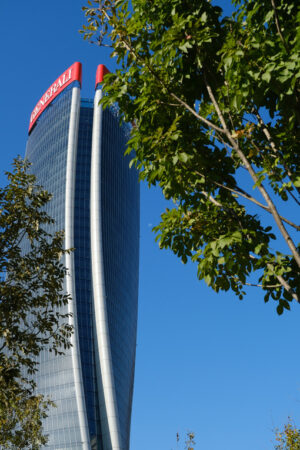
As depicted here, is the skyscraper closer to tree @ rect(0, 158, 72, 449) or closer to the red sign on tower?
the red sign on tower

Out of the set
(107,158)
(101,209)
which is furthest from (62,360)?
(107,158)

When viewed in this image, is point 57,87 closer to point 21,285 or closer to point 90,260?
point 90,260

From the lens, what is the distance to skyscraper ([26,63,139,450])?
9675 centimetres

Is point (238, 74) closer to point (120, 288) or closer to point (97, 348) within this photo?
point (97, 348)

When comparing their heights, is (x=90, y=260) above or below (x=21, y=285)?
above

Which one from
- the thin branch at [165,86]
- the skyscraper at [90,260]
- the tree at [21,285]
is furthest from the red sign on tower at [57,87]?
the thin branch at [165,86]

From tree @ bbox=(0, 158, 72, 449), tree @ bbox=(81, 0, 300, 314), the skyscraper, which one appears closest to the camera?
tree @ bbox=(81, 0, 300, 314)


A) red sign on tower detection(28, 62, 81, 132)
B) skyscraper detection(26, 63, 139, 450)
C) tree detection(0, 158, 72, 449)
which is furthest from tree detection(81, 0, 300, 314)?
red sign on tower detection(28, 62, 81, 132)

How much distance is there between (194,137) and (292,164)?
6.43ft

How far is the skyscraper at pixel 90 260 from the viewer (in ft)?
317

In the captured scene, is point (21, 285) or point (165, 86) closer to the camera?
point (165, 86)

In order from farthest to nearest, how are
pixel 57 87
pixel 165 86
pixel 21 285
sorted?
pixel 57 87 < pixel 21 285 < pixel 165 86

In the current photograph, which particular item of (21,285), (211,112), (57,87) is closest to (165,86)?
(211,112)

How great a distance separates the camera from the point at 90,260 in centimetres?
11300
